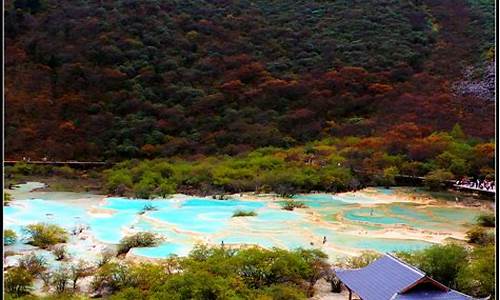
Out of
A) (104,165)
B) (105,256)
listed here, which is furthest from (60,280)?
(104,165)

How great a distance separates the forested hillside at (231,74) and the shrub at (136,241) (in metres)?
13.0

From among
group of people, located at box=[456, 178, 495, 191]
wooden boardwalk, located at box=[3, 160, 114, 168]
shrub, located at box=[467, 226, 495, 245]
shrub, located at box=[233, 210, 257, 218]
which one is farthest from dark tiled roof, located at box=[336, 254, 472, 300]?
wooden boardwalk, located at box=[3, 160, 114, 168]

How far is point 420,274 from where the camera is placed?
7469mm

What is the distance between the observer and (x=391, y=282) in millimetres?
7719

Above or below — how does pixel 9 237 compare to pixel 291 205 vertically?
below

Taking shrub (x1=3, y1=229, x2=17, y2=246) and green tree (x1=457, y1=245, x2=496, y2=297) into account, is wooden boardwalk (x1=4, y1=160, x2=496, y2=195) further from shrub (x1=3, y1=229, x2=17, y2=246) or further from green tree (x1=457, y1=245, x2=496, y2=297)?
shrub (x1=3, y1=229, x2=17, y2=246)

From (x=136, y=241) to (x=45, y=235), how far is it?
1916 millimetres

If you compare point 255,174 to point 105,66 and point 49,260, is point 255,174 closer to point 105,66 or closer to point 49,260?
point 49,260

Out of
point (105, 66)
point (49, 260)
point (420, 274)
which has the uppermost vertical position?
point (105, 66)

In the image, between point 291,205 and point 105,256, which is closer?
point 105,256

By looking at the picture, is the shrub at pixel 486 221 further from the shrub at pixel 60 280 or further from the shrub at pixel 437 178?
the shrub at pixel 60 280

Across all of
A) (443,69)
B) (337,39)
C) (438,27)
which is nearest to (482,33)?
(438,27)

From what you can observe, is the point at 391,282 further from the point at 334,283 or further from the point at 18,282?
the point at 18,282

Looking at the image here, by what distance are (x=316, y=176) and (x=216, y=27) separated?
745 inches
